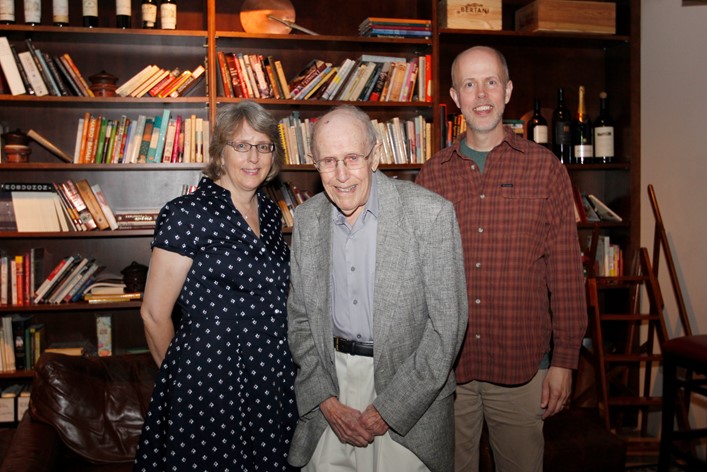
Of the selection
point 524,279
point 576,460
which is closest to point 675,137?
point 576,460

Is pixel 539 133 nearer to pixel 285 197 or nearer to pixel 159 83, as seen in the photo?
pixel 285 197

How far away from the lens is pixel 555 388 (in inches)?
82.3

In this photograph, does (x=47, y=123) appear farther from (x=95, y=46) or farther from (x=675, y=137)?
(x=675, y=137)

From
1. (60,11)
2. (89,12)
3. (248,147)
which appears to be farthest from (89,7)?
(248,147)

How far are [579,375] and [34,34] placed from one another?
3.62 m

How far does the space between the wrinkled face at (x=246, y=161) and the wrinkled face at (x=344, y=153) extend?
1.26 feet

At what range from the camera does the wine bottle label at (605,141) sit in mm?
4078

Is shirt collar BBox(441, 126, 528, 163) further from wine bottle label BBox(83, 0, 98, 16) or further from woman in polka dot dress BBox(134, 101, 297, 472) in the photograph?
wine bottle label BBox(83, 0, 98, 16)

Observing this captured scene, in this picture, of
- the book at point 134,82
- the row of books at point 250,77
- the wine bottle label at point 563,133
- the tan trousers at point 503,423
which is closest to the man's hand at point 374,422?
the tan trousers at point 503,423

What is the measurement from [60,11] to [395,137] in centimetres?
198

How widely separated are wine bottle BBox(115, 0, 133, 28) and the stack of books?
4.37ft

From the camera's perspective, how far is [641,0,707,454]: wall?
355 cm

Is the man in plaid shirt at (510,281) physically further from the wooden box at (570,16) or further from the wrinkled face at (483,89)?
the wooden box at (570,16)

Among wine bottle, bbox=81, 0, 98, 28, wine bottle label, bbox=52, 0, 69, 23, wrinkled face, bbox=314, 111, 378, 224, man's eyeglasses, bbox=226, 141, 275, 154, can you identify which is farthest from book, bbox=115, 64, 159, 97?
wrinkled face, bbox=314, 111, 378, 224
